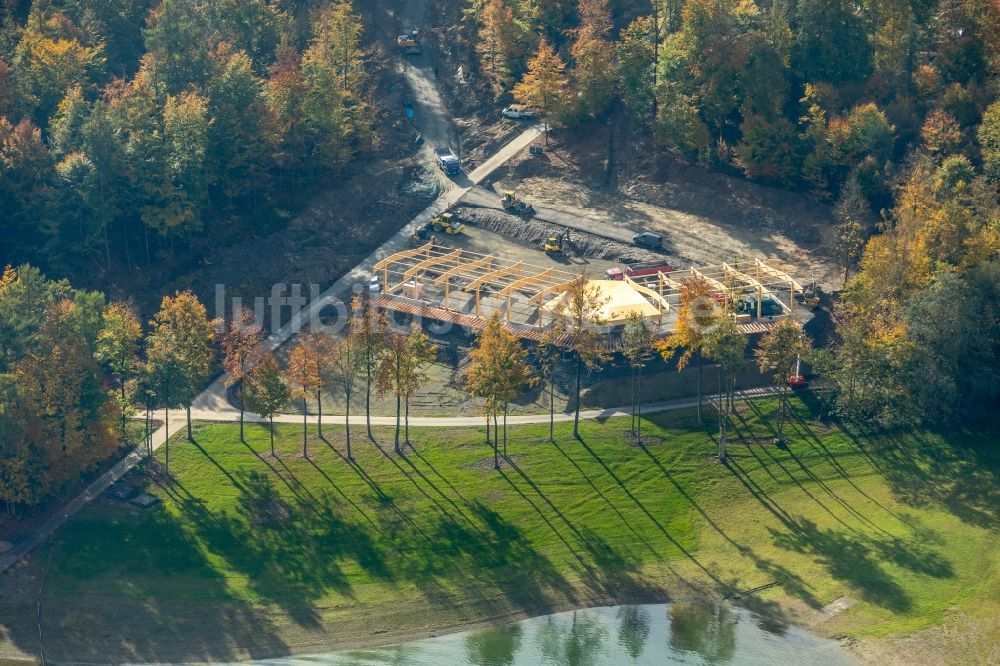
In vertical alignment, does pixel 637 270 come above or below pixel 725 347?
above

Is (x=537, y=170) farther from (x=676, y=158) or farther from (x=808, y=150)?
(x=808, y=150)

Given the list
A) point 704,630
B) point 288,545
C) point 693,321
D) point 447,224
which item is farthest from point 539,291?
point 704,630

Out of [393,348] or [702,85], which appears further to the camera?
[702,85]

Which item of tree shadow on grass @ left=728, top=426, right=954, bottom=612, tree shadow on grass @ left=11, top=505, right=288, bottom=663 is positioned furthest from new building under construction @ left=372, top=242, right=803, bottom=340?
tree shadow on grass @ left=11, top=505, right=288, bottom=663

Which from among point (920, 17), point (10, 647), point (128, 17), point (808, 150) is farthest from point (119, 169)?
point (920, 17)

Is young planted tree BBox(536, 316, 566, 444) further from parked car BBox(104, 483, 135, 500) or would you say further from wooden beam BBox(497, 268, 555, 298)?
parked car BBox(104, 483, 135, 500)

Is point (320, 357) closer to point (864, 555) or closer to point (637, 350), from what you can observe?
point (637, 350)

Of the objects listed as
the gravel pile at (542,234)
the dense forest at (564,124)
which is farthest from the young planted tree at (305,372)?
the gravel pile at (542,234)
